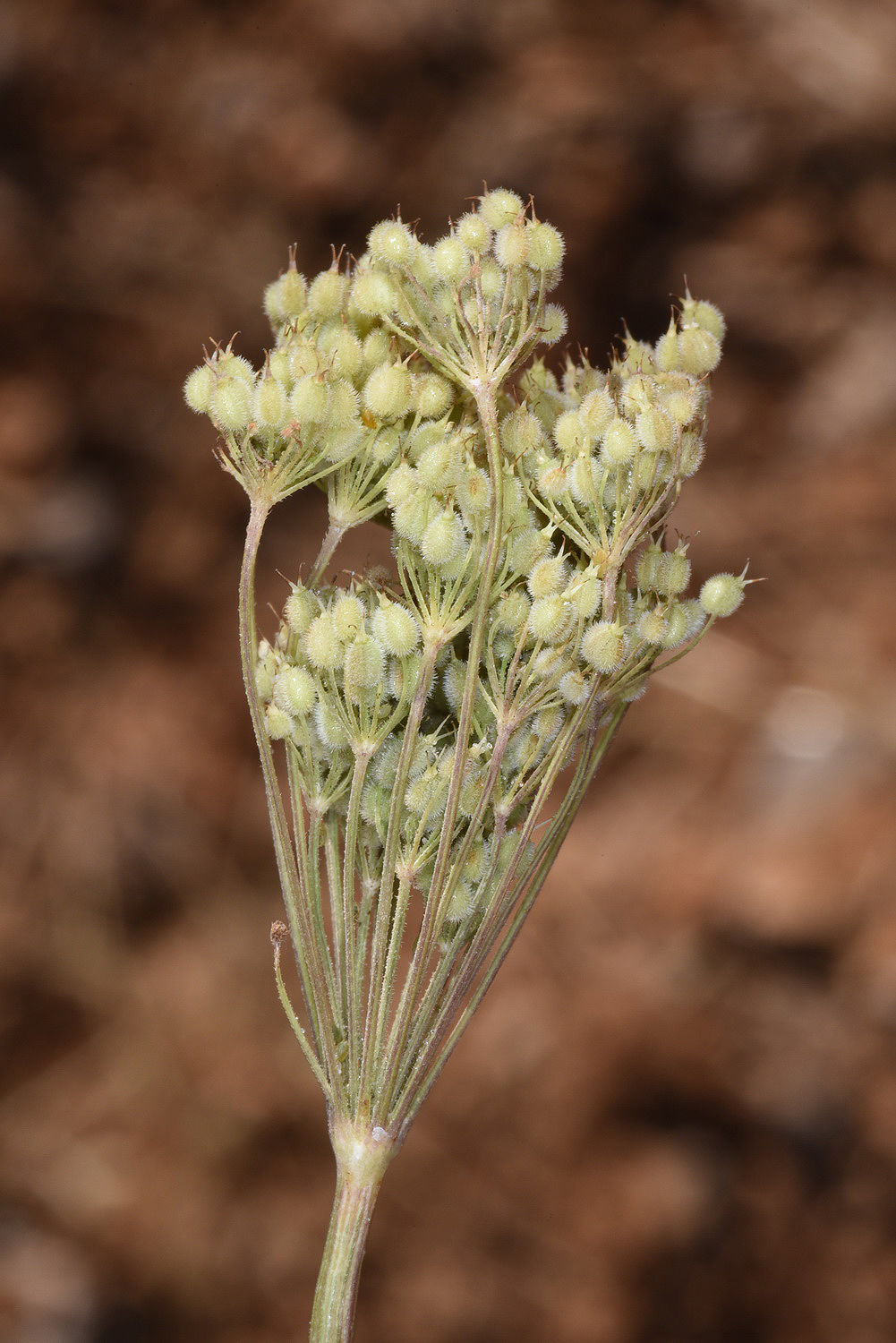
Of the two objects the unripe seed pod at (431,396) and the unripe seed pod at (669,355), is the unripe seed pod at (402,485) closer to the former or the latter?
the unripe seed pod at (431,396)

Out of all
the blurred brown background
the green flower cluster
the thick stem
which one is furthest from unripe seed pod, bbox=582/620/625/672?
the blurred brown background

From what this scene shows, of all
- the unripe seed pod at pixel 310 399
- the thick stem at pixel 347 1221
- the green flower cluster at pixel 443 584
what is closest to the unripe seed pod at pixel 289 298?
the green flower cluster at pixel 443 584

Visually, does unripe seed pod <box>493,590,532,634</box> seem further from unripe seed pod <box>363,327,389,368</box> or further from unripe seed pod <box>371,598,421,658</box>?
unripe seed pod <box>363,327,389,368</box>

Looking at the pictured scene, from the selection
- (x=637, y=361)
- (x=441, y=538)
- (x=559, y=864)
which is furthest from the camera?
(x=559, y=864)

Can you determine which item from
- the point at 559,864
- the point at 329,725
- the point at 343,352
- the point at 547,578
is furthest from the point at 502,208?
the point at 559,864

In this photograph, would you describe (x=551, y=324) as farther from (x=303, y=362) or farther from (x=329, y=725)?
(x=329, y=725)

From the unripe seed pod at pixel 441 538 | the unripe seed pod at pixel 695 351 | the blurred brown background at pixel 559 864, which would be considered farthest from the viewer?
the blurred brown background at pixel 559 864
